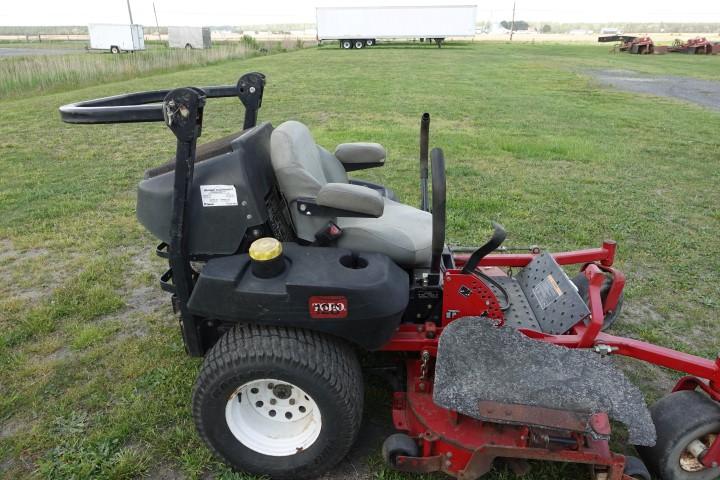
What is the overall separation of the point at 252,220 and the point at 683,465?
2.24 m

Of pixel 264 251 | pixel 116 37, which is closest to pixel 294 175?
pixel 264 251

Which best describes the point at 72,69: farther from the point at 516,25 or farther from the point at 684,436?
the point at 516,25

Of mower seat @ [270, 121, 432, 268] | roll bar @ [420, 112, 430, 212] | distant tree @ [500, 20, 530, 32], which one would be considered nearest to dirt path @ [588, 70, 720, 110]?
roll bar @ [420, 112, 430, 212]

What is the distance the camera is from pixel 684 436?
2.36 meters

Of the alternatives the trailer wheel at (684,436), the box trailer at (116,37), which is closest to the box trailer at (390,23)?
the box trailer at (116,37)

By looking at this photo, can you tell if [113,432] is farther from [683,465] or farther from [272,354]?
[683,465]

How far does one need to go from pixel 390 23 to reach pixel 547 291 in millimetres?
41409

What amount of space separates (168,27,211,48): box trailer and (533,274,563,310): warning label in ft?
146

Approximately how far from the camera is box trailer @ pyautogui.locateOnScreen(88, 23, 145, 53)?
41409 mm

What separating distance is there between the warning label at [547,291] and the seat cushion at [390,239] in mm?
756

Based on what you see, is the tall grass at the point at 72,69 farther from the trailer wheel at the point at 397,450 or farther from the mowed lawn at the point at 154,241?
the trailer wheel at the point at 397,450

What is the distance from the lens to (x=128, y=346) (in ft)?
11.4

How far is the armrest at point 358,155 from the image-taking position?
357 centimetres

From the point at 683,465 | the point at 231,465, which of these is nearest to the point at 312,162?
the point at 231,465
